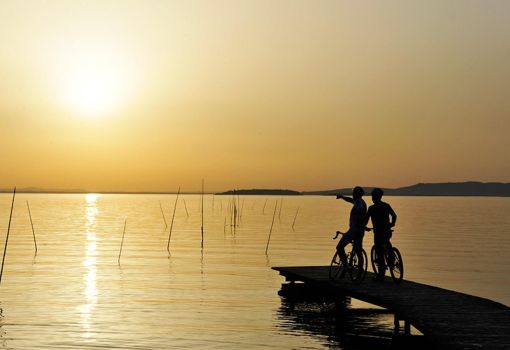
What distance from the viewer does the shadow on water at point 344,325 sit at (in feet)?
63.6

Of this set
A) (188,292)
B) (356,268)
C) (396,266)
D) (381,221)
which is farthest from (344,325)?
(188,292)

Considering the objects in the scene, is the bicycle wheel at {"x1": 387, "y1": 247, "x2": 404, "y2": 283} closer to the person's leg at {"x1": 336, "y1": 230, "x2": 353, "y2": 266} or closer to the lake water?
the person's leg at {"x1": 336, "y1": 230, "x2": 353, "y2": 266}

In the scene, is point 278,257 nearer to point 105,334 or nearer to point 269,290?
point 269,290

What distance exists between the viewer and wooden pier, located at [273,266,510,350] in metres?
14.4

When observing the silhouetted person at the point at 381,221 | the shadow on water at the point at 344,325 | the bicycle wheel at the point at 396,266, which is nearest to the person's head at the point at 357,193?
the silhouetted person at the point at 381,221

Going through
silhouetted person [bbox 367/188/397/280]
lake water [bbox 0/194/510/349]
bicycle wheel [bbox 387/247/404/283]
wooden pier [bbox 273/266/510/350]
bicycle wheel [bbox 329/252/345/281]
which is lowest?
lake water [bbox 0/194/510/349]

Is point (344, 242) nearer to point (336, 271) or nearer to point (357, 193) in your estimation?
point (357, 193)

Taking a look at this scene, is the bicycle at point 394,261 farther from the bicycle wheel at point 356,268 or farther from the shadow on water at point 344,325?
the shadow on water at point 344,325

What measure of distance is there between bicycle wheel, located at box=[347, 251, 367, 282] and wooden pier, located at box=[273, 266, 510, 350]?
0.65 ft

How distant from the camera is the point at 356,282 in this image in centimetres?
2203

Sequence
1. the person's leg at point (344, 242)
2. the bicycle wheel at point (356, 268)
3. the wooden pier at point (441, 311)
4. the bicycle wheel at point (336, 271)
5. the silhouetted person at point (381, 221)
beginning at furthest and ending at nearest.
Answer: the bicycle wheel at point (336, 271) → the bicycle wheel at point (356, 268) → the person's leg at point (344, 242) → the silhouetted person at point (381, 221) → the wooden pier at point (441, 311)

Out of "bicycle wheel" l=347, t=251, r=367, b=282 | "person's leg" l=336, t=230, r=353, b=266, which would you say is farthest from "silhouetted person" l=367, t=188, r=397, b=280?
Result: "bicycle wheel" l=347, t=251, r=367, b=282

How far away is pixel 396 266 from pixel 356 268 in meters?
1.46

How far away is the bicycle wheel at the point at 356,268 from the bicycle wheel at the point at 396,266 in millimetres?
940
